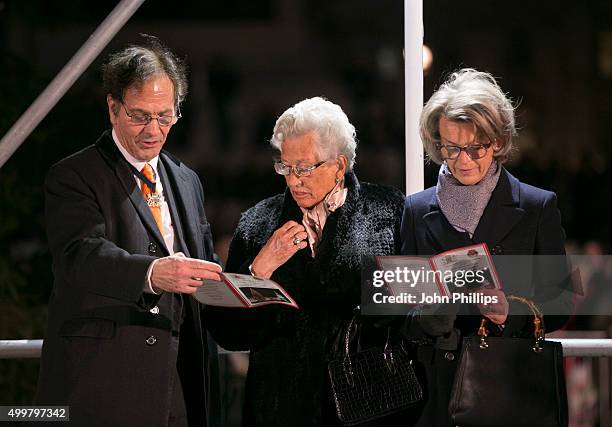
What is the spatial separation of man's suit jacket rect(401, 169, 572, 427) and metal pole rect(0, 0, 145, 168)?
4.13ft

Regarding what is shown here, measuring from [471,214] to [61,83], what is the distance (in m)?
1.45

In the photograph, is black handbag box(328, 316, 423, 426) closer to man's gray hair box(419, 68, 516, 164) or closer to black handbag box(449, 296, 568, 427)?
black handbag box(449, 296, 568, 427)

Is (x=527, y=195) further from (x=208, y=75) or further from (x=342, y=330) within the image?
(x=208, y=75)

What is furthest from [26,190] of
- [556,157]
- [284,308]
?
[556,157]

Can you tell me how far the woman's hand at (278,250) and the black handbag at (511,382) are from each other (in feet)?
2.02

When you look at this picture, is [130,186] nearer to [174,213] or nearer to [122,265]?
[174,213]

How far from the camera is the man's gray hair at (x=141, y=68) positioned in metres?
3.28

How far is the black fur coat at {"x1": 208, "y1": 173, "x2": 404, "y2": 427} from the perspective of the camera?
3.41 meters

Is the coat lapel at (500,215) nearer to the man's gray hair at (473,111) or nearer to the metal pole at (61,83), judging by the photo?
the man's gray hair at (473,111)

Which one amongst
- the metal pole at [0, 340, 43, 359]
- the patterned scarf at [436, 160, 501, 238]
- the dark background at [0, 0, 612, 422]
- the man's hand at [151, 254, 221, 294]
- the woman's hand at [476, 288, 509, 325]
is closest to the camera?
the man's hand at [151, 254, 221, 294]

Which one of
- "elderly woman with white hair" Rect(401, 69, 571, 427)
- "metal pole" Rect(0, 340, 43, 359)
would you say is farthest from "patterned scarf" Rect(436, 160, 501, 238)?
"metal pole" Rect(0, 340, 43, 359)

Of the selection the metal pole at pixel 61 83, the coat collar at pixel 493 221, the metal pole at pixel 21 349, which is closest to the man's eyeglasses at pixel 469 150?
the coat collar at pixel 493 221

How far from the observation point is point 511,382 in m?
3.20

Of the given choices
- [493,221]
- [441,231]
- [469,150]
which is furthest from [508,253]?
[469,150]
